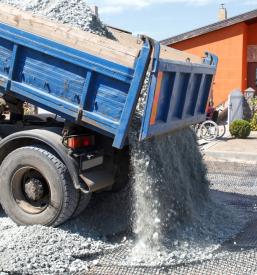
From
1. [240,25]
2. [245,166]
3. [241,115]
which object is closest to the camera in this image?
[245,166]

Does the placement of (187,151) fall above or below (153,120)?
below

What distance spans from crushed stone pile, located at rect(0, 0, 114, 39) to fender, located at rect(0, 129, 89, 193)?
1.32m

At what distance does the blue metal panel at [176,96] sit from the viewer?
4699 mm

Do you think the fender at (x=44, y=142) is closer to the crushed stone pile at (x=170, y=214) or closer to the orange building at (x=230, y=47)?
the crushed stone pile at (x=170, y=214)

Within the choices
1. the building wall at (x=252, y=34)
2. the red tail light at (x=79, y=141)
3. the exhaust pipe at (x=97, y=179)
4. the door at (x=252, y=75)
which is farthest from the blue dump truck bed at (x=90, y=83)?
the building wall at (x=252, y=34)

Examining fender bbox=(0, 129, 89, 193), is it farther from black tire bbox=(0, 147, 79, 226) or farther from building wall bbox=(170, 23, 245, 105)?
building wall bbox=(170, 23, 245, 105)

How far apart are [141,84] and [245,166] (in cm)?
620

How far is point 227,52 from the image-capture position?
20562mm

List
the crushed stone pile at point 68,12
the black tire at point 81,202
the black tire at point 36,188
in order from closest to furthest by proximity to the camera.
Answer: the black tire at point 36,188 < the black tire at point 81,202 < the crushed stone pile at point 68,12

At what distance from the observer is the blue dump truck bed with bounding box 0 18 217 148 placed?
465cm

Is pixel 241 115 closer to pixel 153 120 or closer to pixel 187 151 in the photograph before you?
pixel 187 151

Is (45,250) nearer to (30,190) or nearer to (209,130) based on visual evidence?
(30,190)

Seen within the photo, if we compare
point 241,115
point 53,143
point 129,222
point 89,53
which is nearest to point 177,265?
point 129,222

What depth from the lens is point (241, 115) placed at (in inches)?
685
